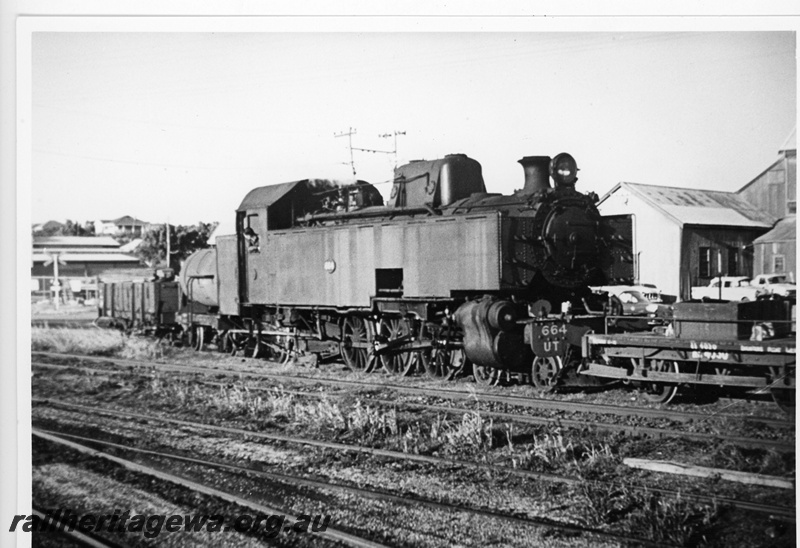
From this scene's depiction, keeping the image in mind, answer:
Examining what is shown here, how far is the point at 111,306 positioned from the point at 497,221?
13476 mm

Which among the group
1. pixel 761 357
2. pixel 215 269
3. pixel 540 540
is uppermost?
pixel 215 269

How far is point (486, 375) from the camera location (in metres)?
10.2

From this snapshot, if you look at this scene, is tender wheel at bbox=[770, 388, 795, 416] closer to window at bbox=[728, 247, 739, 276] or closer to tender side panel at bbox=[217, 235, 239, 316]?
window at bbox=[728, 247, 739, 276]

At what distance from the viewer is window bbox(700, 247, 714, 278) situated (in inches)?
533

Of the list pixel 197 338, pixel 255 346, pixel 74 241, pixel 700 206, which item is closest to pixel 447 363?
pixel 700 206

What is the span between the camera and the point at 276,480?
22.0 feet

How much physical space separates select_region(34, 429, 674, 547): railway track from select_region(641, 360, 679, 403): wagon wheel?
349 centimetres

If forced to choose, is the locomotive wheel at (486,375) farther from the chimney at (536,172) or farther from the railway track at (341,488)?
the railway track at (341,488)

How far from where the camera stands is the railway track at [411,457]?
19.1ft

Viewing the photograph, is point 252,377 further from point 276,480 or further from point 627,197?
point 627,197

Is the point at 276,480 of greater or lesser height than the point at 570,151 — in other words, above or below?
below

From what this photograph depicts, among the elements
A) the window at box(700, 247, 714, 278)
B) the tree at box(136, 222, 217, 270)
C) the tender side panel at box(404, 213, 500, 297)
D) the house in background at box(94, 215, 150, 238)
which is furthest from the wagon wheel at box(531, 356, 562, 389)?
the tree at box(136, 222, 217, 270)

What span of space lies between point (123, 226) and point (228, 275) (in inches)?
83.8

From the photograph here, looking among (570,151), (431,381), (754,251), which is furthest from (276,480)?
(754,251)
